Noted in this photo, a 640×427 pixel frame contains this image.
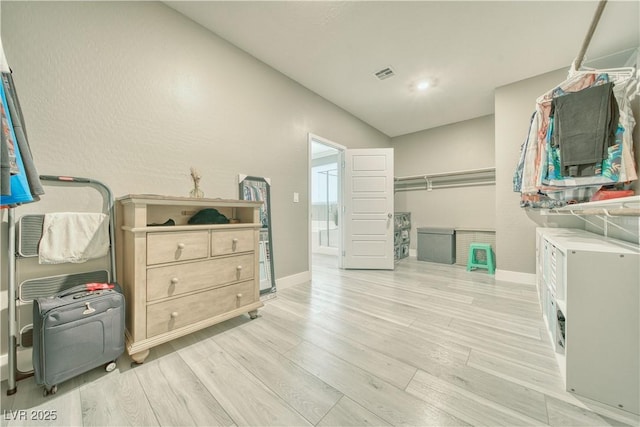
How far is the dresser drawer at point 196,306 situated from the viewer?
1364mm

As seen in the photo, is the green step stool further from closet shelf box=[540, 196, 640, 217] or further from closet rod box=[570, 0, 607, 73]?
closet rod box=[570, 0, 607, 73]

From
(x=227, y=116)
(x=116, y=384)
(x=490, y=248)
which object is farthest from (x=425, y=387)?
(x=490, y=248)

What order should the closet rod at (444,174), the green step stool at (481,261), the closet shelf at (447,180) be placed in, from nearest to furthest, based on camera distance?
the green step stool at (481,261), the closet rod at (444,174), the closet shelf at (447,180)

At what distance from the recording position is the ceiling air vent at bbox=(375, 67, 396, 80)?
2.62 m

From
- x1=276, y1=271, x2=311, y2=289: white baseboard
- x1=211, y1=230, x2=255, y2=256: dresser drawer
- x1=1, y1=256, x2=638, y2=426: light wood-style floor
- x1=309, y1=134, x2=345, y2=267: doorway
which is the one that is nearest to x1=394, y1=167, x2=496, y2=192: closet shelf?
x1=309, y1=134, x2=345, y2=267: doorway

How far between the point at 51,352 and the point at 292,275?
1954 mm

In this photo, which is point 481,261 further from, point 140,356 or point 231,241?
point 140,356

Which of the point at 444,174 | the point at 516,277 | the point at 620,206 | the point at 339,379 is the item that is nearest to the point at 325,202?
the point at 444,174

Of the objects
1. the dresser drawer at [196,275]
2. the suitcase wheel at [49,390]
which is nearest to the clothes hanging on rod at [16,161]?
the dresser drawer at [196,275]

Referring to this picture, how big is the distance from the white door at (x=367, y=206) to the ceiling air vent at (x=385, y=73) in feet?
3.46

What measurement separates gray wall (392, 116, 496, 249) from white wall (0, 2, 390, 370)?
116 inches

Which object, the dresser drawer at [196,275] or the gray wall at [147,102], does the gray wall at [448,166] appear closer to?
the gray wall at [147,102]

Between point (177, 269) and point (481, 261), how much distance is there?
13.4ft

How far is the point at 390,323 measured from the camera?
1784 mm
